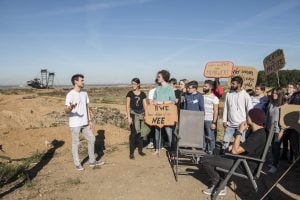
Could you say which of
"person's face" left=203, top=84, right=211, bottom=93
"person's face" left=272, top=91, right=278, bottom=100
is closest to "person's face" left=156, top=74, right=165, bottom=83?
"person's face" left=203, top=84, right=211, bottom=93

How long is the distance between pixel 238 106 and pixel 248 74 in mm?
2948

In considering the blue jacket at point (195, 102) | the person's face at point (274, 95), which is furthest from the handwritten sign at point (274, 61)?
the blue jacket at point (195, 102)

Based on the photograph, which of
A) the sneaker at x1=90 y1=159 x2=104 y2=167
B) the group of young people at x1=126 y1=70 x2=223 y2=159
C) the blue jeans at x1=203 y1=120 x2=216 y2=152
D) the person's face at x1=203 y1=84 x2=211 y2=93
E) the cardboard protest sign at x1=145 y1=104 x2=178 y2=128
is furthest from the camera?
the cardboard protest sign at x1=145 y1=104 x2=178 y2=128

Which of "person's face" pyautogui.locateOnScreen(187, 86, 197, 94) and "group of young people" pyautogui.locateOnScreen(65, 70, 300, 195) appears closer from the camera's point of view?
"group of young people" pyautogui.locateOnScreen(65, 70, 300, 195)

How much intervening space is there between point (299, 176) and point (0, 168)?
6.18 metres

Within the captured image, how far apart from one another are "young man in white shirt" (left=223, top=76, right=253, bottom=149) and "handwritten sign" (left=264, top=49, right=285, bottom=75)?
183cm

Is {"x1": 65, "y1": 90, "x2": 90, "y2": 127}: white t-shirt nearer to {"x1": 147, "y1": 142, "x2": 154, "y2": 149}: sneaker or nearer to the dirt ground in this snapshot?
the dirt ground

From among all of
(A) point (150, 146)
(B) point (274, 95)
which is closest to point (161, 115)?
(A) point (150, 146)

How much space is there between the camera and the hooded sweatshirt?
6875 millimetres

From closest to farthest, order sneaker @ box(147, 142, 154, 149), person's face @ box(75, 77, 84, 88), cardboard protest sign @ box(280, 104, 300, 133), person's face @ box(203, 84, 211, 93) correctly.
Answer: cardboard protest sign @ box(280, 104, 300, 133)
person's face @ box(75, 77, 84, 88)
person's face @ box(203, 84, 211, 93)
sneaker @ box(147, 142, 154, 149)

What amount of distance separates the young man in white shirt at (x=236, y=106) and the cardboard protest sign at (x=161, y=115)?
159cm

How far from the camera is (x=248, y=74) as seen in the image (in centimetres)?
956

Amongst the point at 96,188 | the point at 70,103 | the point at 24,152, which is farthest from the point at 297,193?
the point at 24,152

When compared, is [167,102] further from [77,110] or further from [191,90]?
[77,110]
